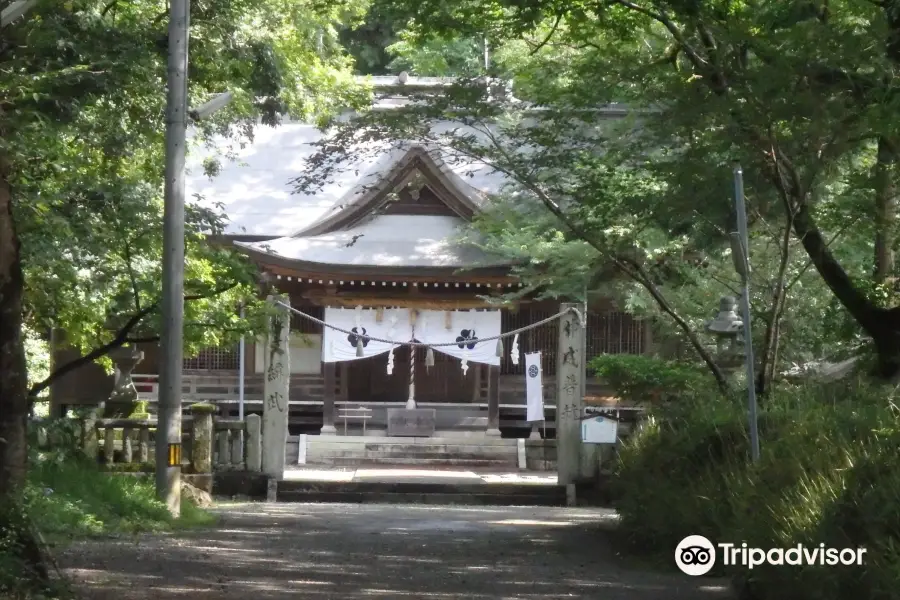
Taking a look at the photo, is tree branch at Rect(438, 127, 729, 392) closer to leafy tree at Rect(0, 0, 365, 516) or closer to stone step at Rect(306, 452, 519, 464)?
leafy tree at Rect(0, 0, 365, 516)

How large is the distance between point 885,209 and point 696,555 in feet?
14.8

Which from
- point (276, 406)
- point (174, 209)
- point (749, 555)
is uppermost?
point (174, 209)

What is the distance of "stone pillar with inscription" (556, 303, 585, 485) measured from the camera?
64.4 feet

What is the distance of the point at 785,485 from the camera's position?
7.39m

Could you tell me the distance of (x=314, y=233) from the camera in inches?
1008

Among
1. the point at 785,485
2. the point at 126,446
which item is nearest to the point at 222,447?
the point at 126,446

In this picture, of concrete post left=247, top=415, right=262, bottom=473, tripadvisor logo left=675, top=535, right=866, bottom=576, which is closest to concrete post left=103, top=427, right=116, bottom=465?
concrete post left=247, top=415, right=262, bottom=473

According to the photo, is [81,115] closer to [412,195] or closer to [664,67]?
[664,67]

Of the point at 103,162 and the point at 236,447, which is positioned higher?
the point at 103,162

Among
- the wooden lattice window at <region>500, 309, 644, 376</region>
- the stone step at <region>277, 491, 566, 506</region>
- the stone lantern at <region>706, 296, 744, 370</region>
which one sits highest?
the wooden lattice window at <region>500, 309, 644, 376</region>

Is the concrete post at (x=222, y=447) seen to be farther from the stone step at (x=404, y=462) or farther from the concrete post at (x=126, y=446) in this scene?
the stone step at (x=404, y=462)

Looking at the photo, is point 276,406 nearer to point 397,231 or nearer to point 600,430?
point 600,430

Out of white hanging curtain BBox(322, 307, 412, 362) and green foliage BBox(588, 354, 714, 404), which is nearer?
green foliage BBox(588, 354, 714, 404)

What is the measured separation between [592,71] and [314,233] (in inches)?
577
